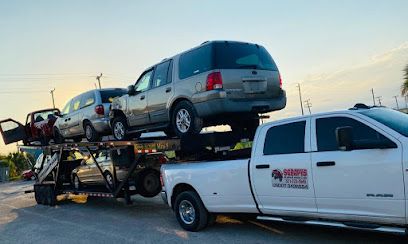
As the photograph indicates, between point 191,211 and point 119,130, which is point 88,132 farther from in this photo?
point 191,211

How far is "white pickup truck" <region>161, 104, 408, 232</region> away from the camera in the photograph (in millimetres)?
4988

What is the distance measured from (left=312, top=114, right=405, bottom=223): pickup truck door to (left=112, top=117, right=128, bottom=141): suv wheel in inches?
236

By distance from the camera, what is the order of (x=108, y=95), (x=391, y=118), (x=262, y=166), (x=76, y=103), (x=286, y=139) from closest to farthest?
(x=391, y=118) → (x=286, y=139) → (x=262, y=166) → (x=108, y=95) → (x=76, y=103)

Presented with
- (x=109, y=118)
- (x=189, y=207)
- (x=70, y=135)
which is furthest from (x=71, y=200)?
(x=189, y=207)

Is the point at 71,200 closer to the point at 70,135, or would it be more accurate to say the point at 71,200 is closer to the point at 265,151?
the point at 70,135

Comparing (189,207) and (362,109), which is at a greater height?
(362,109)

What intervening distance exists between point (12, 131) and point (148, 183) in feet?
25.1

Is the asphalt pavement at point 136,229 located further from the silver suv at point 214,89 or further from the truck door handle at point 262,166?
the silver suv at point 214,89

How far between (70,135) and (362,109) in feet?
33.1

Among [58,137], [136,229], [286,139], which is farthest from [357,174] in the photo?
[58,137]

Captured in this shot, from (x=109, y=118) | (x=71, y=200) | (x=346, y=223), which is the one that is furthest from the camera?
(x=71, y=200)

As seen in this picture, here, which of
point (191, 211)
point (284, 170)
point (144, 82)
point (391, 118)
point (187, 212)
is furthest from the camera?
point (144, 82)

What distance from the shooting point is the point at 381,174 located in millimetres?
5000

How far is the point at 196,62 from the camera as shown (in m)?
8.42
